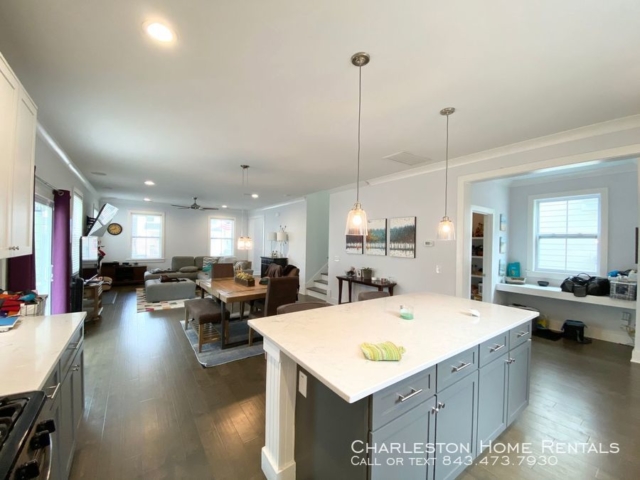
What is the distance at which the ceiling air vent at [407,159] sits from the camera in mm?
3715

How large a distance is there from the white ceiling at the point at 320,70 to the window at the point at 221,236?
6990 millimetres

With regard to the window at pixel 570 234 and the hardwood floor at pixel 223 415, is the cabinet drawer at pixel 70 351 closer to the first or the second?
the hardwood floor at pixel 223 415

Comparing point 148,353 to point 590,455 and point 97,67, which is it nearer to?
point 97,67

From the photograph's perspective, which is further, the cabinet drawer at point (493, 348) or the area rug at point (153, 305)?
the area rug at point (153, 305)

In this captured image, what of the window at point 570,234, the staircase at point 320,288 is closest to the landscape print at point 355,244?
the staircase at point 320,288

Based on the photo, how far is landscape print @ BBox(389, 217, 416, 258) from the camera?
14.9ft

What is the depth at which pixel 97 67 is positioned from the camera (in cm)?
188

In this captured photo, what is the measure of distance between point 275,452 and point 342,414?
0.68 meters

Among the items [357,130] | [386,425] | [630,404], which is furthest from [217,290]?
[630,404]

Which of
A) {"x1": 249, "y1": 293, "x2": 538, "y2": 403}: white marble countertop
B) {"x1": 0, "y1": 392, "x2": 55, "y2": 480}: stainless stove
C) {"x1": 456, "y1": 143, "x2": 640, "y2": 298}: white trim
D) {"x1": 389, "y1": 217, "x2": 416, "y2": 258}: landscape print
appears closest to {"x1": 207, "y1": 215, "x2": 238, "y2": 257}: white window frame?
{"x1": 389, "y1": 217, "x2": 416, "y2": 258}: landscape print

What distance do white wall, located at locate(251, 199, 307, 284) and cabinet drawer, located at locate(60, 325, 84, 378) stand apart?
19.0ft

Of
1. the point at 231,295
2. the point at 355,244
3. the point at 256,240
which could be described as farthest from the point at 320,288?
the point at 256,240

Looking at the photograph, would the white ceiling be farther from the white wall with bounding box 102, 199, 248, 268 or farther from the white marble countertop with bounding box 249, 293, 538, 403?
the white wall with bounding box 102, 199, 248, 268

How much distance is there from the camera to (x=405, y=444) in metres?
1.26
